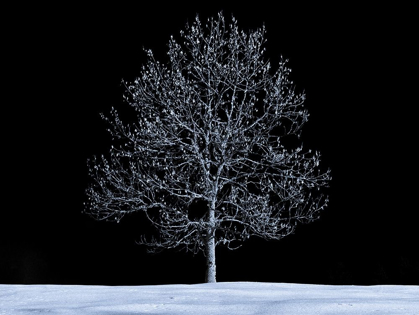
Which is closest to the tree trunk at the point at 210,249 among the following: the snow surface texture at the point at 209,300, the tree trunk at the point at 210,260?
the tree trunk at the point at 210,260

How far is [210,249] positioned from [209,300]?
25.7ft

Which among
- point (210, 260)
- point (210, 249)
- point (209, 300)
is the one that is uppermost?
point (210, 249)

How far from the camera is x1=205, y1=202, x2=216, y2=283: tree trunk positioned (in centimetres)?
1543

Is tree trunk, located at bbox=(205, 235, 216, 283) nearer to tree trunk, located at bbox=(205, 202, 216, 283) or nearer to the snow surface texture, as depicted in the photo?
tree trunk, located at bbox=(205, 202, 216, 283)

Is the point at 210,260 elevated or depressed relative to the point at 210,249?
depressed

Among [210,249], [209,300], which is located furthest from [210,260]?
[209,300]

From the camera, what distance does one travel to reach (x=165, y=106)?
16.2 metres

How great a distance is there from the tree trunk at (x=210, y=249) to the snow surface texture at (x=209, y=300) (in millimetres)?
5055

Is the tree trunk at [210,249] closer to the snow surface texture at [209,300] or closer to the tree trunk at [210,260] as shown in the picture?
the tree trunk at [210,260]

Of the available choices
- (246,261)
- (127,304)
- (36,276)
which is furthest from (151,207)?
(127,304)

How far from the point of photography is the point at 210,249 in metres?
15.6

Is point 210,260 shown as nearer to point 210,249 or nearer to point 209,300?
point 210,249

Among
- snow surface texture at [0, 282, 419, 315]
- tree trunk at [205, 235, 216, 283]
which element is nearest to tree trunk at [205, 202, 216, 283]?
tree trunk at [205, 235, 216, 283]

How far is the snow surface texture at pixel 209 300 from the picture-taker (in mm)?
6867
